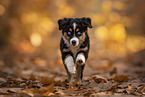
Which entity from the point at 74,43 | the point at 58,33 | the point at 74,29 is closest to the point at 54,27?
the point at 58,33

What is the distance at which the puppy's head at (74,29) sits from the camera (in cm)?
398

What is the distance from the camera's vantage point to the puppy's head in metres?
3.98

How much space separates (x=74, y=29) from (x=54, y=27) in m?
13.3

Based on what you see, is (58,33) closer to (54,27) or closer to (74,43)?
(54,27)

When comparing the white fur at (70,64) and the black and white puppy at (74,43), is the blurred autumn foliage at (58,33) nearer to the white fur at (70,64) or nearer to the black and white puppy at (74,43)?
the black and white puppy at (74,43)

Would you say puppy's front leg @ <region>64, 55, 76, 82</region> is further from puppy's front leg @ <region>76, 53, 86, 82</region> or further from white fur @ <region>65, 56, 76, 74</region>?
puppy's front leg @ <region>76, 53, 86, 82</region>

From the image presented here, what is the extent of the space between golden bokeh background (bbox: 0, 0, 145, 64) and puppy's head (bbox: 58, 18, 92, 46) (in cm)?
693

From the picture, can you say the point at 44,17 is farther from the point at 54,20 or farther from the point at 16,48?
the point at 16,48

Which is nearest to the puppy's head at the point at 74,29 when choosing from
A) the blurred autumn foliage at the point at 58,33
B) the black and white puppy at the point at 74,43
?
the black and white puppy at the point at 74,43

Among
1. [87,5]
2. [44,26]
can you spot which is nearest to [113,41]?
[87,5]

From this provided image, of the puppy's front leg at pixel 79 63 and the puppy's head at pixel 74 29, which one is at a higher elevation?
the puppy's head at pixel 74 29

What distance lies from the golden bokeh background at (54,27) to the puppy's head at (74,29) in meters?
6.93

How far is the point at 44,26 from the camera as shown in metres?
15.9

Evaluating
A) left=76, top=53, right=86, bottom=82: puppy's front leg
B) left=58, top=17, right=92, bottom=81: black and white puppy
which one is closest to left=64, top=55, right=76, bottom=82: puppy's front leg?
left=58, top=17, right=92, bottom=81: black and white puppy
